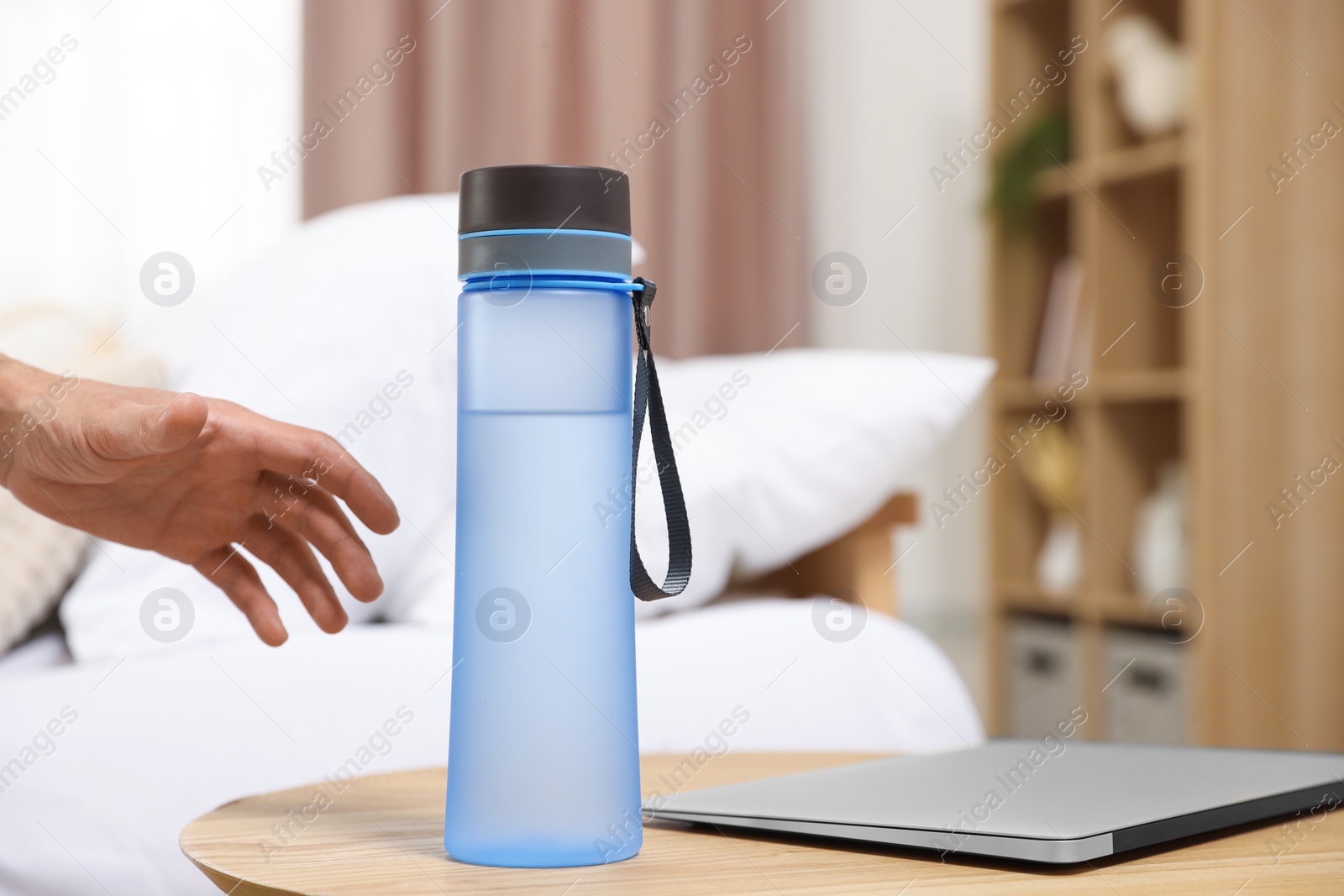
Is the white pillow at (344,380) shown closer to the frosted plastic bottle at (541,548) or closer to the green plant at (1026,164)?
the frosted plastic bottle at (541,548)

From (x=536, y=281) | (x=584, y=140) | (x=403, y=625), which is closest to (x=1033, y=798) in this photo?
(x=536, y=281)

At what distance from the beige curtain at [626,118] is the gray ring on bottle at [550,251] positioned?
152 cm

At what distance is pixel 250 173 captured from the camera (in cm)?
193

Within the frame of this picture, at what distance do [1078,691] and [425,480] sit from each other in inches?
63.1

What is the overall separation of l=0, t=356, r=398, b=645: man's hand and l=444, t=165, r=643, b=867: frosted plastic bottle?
0.51 ft

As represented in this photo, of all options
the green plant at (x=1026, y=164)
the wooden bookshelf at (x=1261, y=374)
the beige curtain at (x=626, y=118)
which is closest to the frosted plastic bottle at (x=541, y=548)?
the beige curtain at (x=626, y=118)

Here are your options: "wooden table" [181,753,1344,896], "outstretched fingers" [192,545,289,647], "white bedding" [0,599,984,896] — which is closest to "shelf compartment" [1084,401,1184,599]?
"white bedding" [0,599,984,896]

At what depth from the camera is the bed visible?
0.85 m

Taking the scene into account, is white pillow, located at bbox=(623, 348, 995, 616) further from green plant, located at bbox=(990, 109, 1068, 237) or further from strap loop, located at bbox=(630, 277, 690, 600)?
green plant, located at bbox=(990, 109, 1068, 237)

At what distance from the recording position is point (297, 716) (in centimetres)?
91

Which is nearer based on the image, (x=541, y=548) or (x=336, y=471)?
(x=541, y=548)

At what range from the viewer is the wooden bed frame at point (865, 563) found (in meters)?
1.39

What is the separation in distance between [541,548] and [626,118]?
5.61 ft

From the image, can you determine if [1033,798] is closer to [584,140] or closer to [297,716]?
[297,716]
